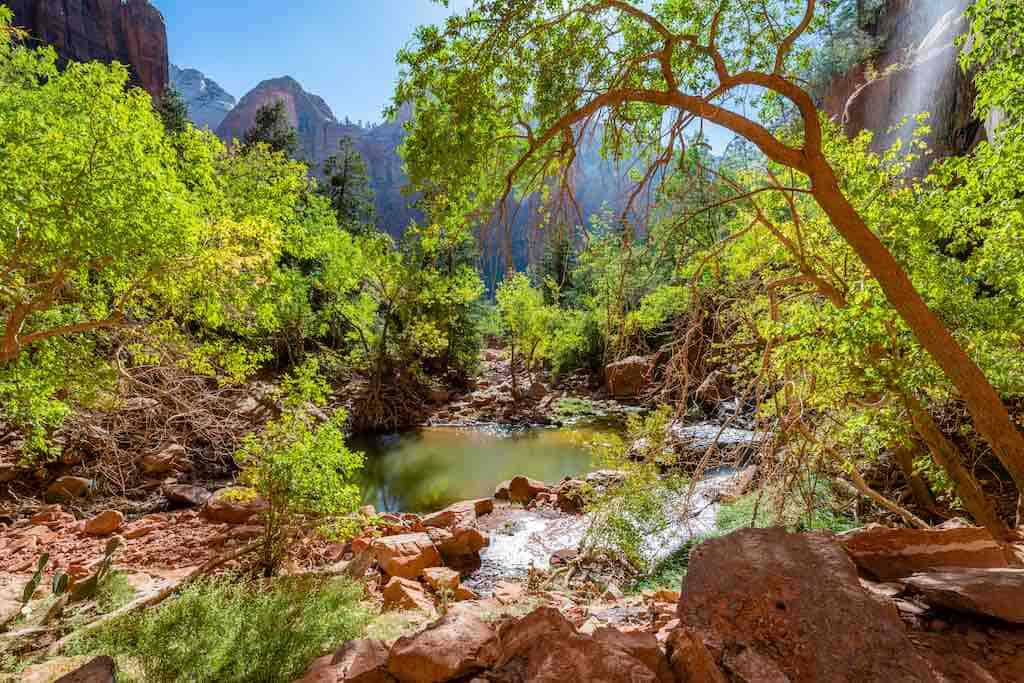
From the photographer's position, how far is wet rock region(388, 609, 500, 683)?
257cm

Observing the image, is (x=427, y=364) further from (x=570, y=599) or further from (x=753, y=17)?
(x=753, y=17)

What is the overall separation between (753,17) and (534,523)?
865 centimetres

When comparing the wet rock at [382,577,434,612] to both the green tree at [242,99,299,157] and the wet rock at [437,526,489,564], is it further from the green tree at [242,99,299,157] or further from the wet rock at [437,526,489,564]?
the green tree at [242,99,299,157]

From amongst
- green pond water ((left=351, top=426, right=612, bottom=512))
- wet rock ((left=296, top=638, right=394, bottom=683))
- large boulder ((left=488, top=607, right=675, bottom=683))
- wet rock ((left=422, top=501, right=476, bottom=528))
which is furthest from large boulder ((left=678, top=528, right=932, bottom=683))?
green pond water ((left=351, top=426, right=612, bottom=512))

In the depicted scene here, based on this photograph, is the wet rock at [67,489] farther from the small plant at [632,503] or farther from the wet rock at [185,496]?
the small plant at [632,503]

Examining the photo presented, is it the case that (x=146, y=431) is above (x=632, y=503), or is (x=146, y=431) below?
above

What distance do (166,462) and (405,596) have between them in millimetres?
7475

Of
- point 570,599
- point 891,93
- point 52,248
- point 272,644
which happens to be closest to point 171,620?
point 272,644

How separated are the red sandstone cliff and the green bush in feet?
141

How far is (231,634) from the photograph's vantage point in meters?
3.55

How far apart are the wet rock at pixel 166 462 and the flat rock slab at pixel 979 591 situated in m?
12.0

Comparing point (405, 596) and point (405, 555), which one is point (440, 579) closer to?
point (405, 555)

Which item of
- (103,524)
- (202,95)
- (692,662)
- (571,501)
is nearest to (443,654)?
(692,662)

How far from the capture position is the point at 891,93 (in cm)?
1527
